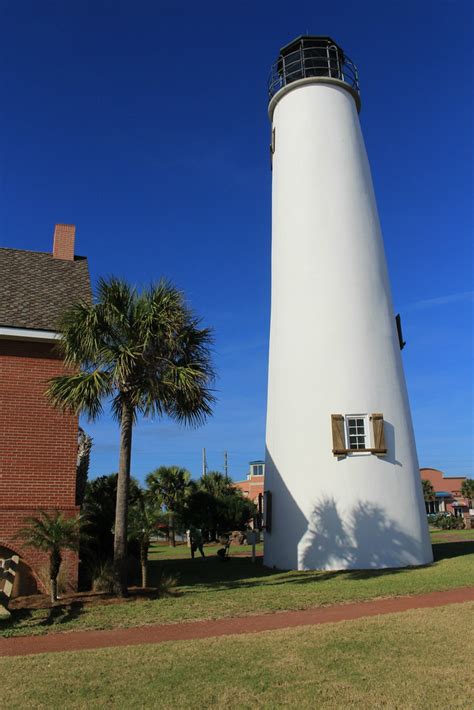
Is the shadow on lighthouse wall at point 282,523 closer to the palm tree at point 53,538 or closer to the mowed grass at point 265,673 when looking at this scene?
the palm tree at point 53,538

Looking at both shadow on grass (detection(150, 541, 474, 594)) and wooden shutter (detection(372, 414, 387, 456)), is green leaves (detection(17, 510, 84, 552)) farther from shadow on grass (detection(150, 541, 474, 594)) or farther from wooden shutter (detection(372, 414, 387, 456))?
wooden shutter (detection(372, 414, 387, 456))

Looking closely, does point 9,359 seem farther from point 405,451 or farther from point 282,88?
point 282,88

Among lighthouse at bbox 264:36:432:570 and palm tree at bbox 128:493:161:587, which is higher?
lighthouse at bbox 264:36:432:570

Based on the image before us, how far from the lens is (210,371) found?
13.7m

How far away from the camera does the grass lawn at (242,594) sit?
9820mm

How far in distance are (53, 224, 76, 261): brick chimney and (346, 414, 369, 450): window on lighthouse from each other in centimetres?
1052

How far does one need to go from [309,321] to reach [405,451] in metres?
4.84

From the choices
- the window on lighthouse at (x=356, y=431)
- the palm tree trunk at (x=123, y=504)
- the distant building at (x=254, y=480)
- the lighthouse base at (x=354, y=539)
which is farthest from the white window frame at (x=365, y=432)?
the distant building at (x=254, y=480)

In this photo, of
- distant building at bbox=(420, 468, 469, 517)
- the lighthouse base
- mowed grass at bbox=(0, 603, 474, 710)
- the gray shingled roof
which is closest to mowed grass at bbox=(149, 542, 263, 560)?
the lighthouse base

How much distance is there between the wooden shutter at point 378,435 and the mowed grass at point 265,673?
7824 millimetres

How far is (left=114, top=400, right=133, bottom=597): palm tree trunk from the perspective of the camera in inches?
473

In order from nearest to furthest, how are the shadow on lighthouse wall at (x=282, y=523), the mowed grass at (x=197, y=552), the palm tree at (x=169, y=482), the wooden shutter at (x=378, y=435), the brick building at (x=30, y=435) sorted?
1. the brick building at (x=30, y=435)
2. the wooden shutter at (x=378, y=435)
3. the shadow on lighthouse wall at (x=282, y=523)
4. the mowed grass at (x=197, y=552)
5. the palm tree at (x=169, y=482)

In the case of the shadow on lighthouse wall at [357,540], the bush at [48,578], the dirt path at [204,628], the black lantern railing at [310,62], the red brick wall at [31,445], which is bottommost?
the dirt path at [204,628]

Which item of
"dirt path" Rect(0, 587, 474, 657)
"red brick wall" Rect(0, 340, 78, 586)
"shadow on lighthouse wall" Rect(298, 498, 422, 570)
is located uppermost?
"red brick wall" Rect(0, 340, 78, 586)
